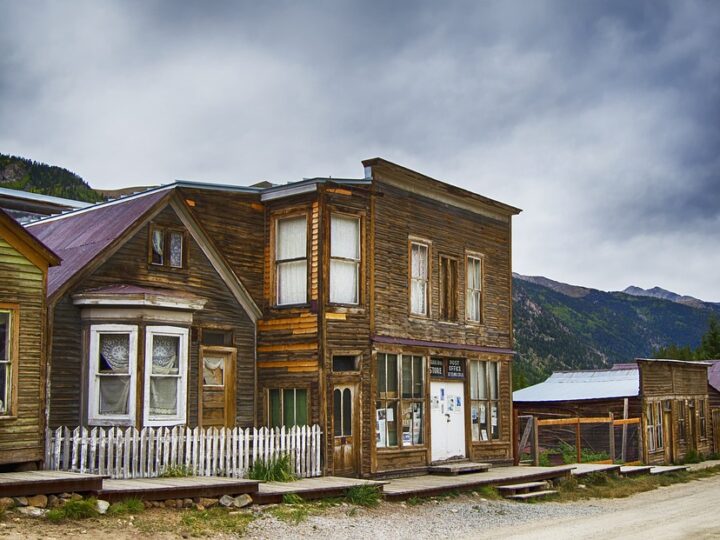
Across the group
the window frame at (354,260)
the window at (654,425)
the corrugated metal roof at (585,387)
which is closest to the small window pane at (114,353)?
the window frame at (354,260)

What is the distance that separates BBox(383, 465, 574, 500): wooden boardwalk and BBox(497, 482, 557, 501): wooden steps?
41 centimetres

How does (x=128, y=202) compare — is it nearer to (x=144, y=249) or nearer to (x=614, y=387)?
(x=144, y=249)

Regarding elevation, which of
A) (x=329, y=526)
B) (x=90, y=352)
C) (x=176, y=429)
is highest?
(x=90, y=352)

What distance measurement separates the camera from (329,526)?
15602mm

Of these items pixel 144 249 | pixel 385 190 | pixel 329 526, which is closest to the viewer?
pixel 329 526

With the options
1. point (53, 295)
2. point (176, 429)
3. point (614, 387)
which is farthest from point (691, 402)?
point (53, 295)

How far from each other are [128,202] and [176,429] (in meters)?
5.53

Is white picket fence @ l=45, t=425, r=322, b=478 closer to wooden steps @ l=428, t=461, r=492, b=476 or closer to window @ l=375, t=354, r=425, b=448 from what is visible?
window @ l=375, t=354, r=425, b=448

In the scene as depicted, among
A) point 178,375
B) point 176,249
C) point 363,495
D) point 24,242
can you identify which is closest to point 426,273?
point 176,249

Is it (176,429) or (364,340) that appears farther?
(364,340)

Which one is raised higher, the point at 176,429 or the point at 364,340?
the point at 364,340

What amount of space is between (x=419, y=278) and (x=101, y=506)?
453 inches

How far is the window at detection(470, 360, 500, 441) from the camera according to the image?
25.6m

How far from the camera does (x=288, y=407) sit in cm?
2116
